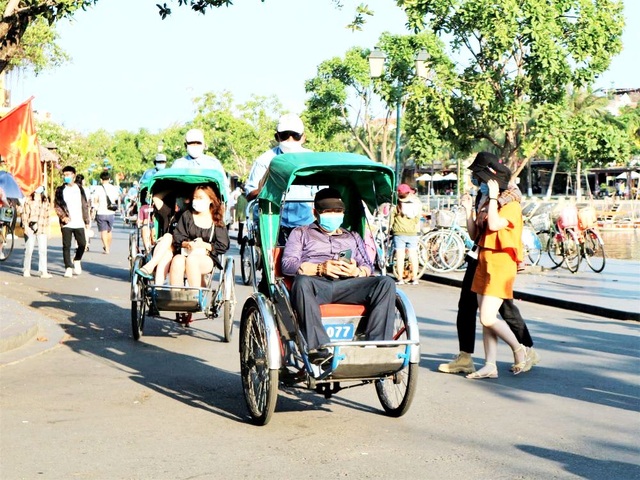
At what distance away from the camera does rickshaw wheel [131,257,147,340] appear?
11.0 meters

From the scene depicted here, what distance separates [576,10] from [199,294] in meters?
22.4

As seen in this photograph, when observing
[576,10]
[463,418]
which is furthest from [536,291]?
[576,10]

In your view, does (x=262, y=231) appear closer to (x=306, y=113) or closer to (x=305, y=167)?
(x=305, y=167)

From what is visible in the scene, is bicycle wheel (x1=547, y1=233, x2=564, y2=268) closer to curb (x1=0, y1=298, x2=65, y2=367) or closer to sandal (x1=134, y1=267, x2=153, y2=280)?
curb (x1=0, y1=298, x2=65, y2=367)

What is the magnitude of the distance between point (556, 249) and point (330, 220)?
14757mm

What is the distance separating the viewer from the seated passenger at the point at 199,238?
11.1 meters

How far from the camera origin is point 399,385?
736cm

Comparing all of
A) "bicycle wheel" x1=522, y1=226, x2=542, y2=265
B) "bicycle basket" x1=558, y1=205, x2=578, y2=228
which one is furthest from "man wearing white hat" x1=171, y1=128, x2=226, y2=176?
"bicycle basket" x1=558, y1=205, x2=578, y2=228

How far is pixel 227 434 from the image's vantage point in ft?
22.3

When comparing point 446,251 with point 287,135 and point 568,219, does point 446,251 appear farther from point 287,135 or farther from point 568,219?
point 287,135

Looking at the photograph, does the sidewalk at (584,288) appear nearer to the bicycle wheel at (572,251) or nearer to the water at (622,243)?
the bicycle wheel at (572,251)

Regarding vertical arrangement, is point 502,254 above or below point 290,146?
below

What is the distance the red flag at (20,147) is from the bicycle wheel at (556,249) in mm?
11790

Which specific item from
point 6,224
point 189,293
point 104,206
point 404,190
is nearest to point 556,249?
point 404,190
